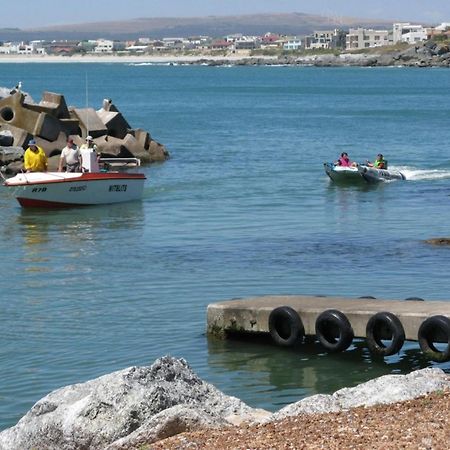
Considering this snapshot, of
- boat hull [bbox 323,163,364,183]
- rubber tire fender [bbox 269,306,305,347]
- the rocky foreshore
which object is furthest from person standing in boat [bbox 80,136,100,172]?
the rocky foreshore

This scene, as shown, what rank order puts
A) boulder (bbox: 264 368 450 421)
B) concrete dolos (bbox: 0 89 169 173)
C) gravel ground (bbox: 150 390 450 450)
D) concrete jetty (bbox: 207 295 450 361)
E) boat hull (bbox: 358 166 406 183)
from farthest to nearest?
1. concrete dolos (bbox: 0 89 169 173)
2. boat hull (bbox: 358 166 406 183)
3. concrete jetty (bbox: 207 295 450 361)
4. boulder (bbox: 264 368 450 421)
5. gravel ground (bbox: 150 390 450 450)

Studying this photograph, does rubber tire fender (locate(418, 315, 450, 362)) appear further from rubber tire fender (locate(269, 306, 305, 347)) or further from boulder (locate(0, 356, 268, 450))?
boulder (locate(0, 356, 268, 450))

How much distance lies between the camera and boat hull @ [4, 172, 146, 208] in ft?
112

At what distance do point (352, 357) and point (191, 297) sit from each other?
16.6 feet

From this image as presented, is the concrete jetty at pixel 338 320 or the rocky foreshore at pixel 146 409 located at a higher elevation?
the rocky foreshore at pixel 146 409

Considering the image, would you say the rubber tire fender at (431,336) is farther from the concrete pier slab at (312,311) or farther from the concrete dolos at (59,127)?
the concrete dolos at (59,127)

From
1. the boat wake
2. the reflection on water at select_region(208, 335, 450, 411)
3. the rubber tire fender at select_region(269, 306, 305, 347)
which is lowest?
the boat wake

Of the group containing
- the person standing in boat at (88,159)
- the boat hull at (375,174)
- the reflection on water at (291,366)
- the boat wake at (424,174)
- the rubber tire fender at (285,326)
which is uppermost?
the person standing in boat at (88,159)

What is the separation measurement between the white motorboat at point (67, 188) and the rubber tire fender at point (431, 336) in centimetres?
1882

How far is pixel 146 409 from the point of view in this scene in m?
11.4

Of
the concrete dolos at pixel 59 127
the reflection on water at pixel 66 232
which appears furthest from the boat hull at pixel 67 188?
the concrete dolos at pixel 59 127

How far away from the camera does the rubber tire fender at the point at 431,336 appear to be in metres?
16.9

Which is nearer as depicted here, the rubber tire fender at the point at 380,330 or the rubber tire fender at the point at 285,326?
the rubber tire fender at the point at 380,330

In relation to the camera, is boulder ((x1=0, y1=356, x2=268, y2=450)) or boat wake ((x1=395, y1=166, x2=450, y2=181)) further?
boat wake ((x1=395, y1=166, x2=450, y2=181))
